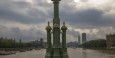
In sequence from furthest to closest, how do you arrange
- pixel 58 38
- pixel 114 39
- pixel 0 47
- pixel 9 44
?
pixel 114 39 < pixel 9 44 < pixel 0 47 < pixel 58 38

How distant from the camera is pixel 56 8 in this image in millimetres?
25938

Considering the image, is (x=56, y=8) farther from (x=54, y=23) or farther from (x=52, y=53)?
(x=52, y=53)

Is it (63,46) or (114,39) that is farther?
(114,39)

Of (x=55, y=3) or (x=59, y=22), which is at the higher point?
(x=55, y=3)

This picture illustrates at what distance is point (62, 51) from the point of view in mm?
25984

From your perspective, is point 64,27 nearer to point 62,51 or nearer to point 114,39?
point 62,51

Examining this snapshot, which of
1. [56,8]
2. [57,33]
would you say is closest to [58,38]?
[57,33]

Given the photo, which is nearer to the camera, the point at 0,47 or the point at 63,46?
the point at 63,46

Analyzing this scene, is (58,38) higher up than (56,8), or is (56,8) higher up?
(56,8)

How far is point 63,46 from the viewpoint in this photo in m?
26.5

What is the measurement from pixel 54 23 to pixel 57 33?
1018 millimetres

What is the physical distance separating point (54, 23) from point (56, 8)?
58.8 inches

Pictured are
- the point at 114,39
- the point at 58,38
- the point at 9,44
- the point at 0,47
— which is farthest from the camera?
the point at 114,39

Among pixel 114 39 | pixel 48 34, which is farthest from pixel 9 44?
pixel 48 34
